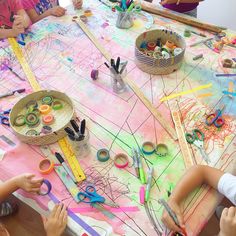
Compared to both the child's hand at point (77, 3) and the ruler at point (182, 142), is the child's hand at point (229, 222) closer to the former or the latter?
the ruler at point (182, 142)

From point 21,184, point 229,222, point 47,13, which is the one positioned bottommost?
point 229,222

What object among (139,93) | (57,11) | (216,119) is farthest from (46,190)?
(57,11)

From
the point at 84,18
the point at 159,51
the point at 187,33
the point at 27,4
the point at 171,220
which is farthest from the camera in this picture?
the point at 27,4

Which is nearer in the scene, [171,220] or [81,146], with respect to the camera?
[171,220]

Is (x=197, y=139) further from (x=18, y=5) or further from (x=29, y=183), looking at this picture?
(x=18, y=5)

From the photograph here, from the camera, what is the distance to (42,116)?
986 mm

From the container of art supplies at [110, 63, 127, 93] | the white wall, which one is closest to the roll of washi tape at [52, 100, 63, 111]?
the container of art supplies at [110, 63, 127, 93]

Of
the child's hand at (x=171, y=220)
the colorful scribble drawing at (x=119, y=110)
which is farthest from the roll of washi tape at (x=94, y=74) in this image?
the child's hand at (x=171, y=220)

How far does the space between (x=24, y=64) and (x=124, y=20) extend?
0.50 metres

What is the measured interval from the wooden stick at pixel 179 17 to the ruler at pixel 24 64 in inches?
25.5

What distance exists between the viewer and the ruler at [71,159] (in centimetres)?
83

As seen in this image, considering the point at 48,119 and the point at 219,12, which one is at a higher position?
the point at 48,119

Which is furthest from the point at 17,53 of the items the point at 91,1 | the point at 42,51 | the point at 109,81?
the point at 91,1

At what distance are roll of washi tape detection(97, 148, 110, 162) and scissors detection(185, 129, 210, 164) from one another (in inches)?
10.2
